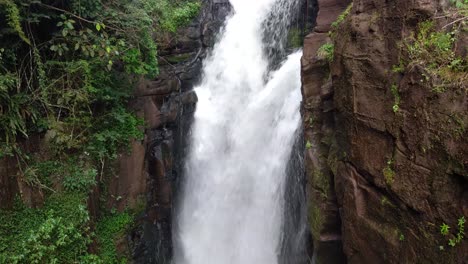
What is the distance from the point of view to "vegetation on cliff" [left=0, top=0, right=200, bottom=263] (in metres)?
6.28

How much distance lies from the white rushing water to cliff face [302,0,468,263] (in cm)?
215

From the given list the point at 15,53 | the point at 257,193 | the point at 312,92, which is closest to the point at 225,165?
the point at 257,193

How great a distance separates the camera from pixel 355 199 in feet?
19.0

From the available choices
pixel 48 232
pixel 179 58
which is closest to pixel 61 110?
pixel 48 232

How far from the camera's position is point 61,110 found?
720cm

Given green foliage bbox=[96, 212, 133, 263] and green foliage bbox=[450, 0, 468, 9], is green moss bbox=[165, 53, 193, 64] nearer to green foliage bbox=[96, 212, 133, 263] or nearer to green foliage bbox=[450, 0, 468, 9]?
green foliage bbox=[96, 212, 133, 263]

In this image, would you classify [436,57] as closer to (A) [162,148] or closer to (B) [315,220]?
(B) [315,220]

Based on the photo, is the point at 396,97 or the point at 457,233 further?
the point at 396,97

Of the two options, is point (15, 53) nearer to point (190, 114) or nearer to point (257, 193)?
point (190, 114)

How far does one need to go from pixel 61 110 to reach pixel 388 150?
637 centimetres

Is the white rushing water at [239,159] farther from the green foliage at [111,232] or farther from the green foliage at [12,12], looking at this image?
the green foliage at [12,12]

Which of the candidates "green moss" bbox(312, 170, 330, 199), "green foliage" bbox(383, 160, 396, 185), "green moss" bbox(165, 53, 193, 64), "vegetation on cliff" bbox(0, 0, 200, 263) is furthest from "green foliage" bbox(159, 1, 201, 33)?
"green foliage" bbox(383, 160, 396, 185)

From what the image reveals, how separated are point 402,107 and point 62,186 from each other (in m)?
6.41

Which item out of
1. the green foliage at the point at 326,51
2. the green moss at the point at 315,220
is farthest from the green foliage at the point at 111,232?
the green foliage at the point at 326,51
